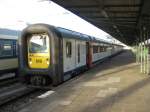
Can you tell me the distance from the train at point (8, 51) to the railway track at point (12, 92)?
237cm

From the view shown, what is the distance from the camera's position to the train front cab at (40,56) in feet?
42.3

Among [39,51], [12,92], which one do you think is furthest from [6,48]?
[39,51]

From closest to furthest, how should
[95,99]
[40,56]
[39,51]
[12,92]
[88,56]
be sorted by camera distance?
1. [95,99]
2. [40,56]
3. [39,51]
4. [12,92]
5. [88,56]

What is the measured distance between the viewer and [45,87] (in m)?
13.3

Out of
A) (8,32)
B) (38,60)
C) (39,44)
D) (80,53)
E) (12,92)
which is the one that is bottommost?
(12,92)

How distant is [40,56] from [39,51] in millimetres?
261

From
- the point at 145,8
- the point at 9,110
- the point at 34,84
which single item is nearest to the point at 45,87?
the point at 34,84

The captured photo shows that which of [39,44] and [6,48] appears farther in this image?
[6,48]

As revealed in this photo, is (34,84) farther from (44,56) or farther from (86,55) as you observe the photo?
(86,55)

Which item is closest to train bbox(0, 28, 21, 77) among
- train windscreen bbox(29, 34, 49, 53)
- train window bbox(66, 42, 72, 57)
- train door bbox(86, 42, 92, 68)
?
train windscreen bbox(29, 34, 49, 53)

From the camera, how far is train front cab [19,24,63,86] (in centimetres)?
1290

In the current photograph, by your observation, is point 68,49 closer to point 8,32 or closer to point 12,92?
point 12,92

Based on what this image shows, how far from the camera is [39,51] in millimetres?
13617

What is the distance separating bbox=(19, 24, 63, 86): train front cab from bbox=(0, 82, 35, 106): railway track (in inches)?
21.4
